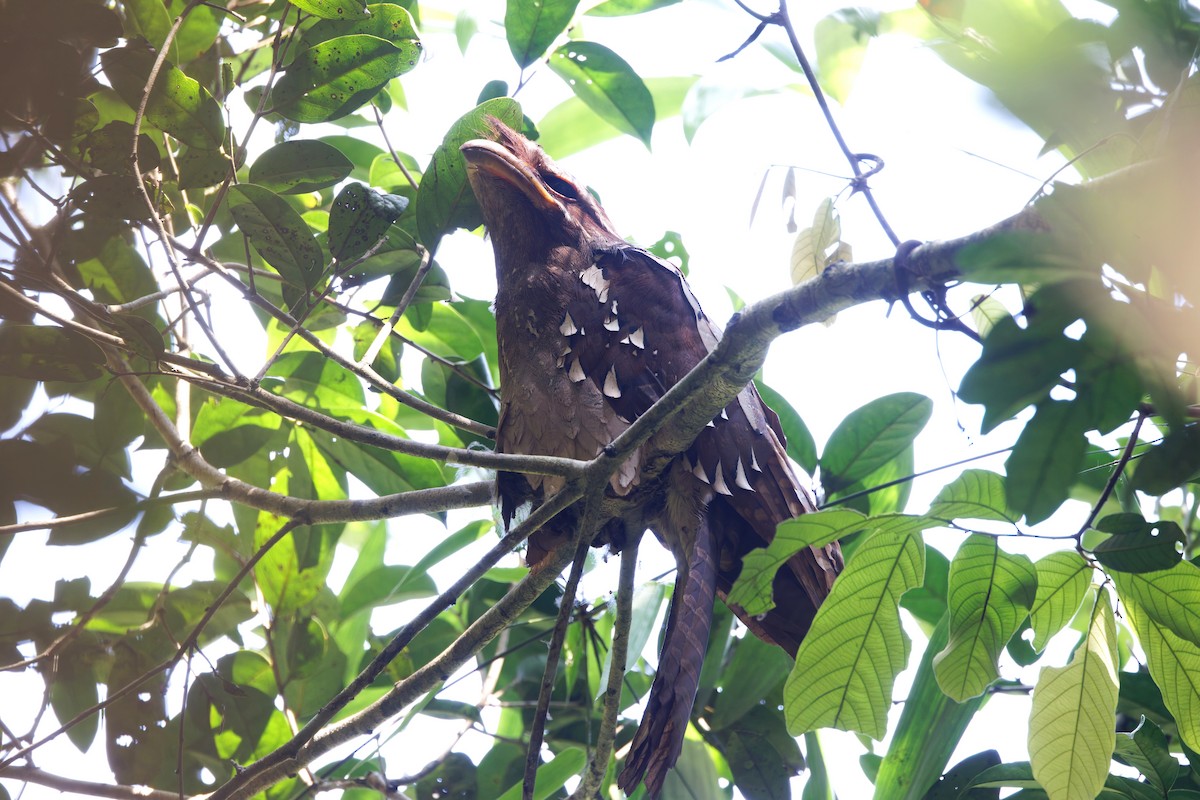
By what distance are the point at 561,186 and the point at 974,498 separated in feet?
4.49

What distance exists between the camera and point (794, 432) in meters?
2.25

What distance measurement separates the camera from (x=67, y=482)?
1.55 m

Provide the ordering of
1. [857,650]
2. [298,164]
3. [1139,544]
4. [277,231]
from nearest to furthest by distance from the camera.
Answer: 1. [1139,544]
2. [857,650]
3. [277,231]
4. [298,164]

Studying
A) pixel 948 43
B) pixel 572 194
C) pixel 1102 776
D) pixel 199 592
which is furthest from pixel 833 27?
pixel 199 592

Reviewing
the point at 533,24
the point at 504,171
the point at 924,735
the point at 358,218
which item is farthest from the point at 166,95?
the point at 924,735

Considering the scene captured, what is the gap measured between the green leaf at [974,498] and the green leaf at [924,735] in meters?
0.61

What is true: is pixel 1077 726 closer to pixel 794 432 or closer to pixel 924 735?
pixel 924 735

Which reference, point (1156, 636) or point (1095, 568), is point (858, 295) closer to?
point (1095, 568)

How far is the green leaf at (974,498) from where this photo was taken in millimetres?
1222

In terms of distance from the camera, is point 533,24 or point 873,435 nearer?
point 533,24

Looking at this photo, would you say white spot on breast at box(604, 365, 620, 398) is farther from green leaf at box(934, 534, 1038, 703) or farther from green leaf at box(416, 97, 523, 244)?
green leaf at box(934, 534, 1038, 703)

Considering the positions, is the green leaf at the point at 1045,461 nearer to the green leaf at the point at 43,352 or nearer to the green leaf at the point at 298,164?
the green leaf at the point at 298,164

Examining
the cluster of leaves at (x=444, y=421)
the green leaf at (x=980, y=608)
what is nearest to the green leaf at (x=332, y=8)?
the cluster of leaves at (x=444, y=421)

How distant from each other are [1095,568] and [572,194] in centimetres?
148
